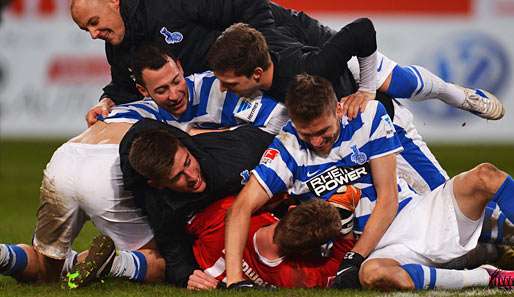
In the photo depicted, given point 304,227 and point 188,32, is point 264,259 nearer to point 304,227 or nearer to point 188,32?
point 304,227

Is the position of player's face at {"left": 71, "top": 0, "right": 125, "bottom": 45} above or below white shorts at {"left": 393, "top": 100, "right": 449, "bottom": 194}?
above

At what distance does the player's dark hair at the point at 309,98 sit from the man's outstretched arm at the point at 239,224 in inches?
18.7

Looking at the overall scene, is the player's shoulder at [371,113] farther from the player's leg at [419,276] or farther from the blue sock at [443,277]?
the blue sock at [443,277]

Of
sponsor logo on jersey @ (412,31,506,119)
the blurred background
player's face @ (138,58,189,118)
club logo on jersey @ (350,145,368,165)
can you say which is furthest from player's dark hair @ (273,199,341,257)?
the blurred background

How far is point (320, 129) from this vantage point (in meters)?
6.51

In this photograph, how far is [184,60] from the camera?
785cm

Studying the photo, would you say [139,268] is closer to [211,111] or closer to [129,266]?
[129,266]

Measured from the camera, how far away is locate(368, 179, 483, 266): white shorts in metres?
6.66

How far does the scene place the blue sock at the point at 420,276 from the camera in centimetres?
642

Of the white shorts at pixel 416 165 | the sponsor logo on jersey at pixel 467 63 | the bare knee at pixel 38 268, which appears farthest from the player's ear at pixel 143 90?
the sponsor logo on jersey at pixel 467 63

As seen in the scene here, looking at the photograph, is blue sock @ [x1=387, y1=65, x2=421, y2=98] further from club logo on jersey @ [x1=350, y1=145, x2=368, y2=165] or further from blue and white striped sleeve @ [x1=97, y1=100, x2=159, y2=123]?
blue and white striped sleeve @ [x1=97, y1=100, x2=159, y2=123]

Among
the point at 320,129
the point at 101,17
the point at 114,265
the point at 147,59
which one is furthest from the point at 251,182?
the point at 101,17

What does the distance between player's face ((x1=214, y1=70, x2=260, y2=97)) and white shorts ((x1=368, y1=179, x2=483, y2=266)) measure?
1.17m

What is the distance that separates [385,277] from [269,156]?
0.98 m
